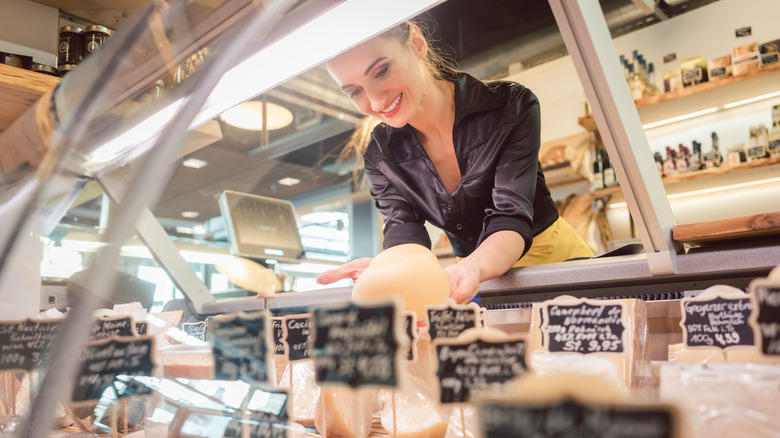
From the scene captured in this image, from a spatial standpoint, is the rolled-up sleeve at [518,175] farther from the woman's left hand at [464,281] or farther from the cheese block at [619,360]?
the cheese block at [619,360]

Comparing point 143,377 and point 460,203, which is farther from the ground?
point 460,203

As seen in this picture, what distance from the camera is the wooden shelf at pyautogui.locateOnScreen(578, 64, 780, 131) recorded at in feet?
10.7

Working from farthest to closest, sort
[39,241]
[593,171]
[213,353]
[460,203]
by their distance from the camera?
[593,171], [460,203], [39,241], [213,353]

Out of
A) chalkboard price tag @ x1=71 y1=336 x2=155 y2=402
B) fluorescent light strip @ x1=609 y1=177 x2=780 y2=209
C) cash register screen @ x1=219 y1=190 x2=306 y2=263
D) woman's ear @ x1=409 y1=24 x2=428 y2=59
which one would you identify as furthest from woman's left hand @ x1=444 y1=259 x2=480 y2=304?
fluorescent light strip @ x1=609 y1=177 x2=780 y2=209

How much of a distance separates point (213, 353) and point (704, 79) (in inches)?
145

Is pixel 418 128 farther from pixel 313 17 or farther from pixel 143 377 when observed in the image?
pixel 143 377

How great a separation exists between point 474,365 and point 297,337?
0.37 meters

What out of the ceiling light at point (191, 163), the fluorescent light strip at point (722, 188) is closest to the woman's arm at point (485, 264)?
the ceiling light at point (191, 163)

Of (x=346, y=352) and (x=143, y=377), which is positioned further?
(x=143, y=377)

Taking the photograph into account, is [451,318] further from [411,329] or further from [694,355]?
[694,355]

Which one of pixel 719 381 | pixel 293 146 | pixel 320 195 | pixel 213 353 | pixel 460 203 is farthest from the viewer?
pixel 320 195


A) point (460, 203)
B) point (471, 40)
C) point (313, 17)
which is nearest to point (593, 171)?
point (471, 40)

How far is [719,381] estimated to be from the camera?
54 centimetres

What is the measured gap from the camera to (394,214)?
160cm
